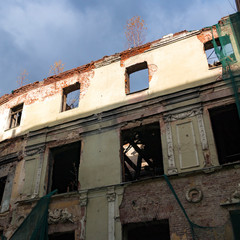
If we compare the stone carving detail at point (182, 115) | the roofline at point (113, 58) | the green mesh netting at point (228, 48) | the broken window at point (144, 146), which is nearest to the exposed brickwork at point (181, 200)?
the broken window at point (144, 146)

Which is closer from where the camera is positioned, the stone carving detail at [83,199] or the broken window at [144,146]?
the stone carving detail at [83,199]

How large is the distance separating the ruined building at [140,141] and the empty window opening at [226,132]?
53 mm

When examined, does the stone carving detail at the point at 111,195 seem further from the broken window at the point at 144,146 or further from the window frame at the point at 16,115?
the window frame at the point at 16,115

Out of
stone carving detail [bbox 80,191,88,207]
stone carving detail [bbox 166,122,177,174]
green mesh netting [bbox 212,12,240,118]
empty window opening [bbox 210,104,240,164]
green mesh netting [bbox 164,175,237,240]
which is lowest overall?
green mesh netting [bbox 164,175,237,240]

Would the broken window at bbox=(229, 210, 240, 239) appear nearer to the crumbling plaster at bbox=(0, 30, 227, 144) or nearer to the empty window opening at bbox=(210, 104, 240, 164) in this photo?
the empty window opening at bbox=(210, 104, 240, 164)

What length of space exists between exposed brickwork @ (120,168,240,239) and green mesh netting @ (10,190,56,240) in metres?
2.55

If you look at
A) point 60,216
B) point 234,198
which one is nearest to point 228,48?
point 234,198

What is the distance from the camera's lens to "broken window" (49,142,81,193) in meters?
12.6

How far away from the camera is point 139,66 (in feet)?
41.8

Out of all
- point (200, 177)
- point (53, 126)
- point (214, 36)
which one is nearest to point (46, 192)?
point (53, 126)

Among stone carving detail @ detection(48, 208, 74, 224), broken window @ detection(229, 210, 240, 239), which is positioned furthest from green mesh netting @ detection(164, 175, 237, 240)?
stone carving detail @ detection(48, 208, 74, 224)

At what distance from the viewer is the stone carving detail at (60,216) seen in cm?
1047

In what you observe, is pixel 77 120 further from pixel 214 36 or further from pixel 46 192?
pixel 214 36

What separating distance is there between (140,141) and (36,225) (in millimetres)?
5070
